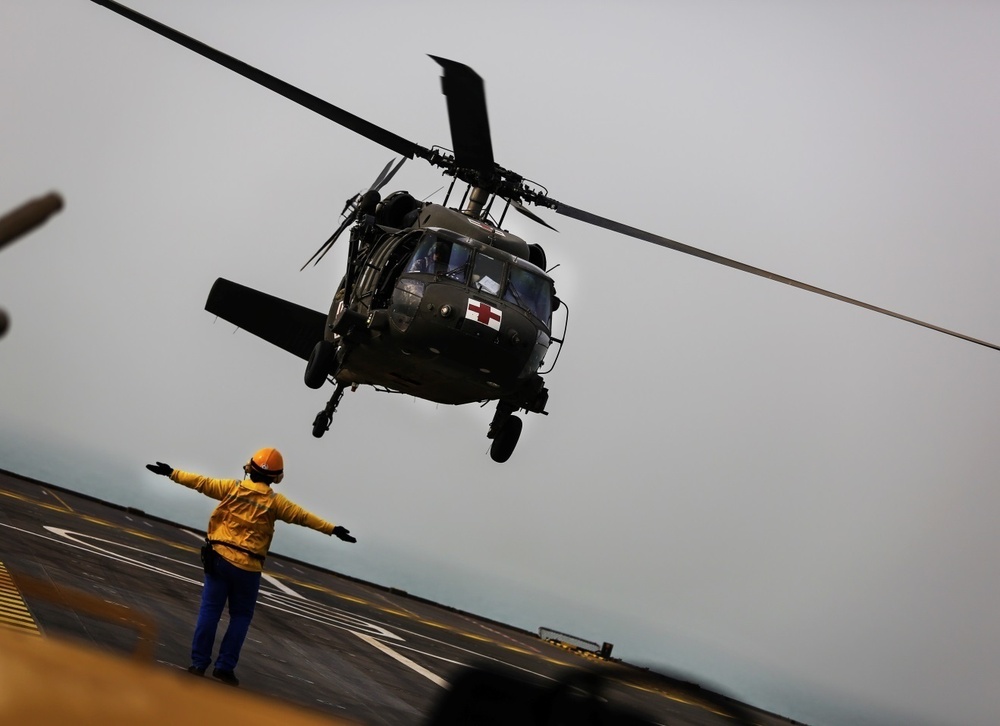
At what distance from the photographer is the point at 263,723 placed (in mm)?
3133

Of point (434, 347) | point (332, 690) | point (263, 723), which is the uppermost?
point (434, 347)

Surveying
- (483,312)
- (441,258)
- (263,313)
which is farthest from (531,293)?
(263,313)

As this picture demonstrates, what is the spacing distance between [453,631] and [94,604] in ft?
68.7

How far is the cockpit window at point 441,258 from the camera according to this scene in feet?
53.0

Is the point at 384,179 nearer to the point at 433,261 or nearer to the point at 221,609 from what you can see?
the point at 433,261

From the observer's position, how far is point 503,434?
18.9m

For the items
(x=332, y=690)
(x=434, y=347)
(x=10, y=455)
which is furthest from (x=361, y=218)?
(x=10, y=455)

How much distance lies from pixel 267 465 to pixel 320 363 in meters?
8.43

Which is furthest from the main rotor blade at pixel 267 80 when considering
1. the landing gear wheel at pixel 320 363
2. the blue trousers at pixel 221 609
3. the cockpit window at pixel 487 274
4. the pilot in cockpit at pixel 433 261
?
the blue trousers at pixel 221 609

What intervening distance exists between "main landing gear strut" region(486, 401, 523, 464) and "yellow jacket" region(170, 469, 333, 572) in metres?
9.31

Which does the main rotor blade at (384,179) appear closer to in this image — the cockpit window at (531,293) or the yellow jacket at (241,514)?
the cockpit window at (531,293)

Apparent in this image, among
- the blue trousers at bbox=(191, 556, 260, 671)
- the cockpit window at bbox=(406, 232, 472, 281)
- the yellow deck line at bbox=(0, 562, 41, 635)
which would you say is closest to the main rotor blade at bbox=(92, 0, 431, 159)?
the cockpit window at bbox=(406, 232, 472, 281)

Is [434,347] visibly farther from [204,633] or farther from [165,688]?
[165,688]

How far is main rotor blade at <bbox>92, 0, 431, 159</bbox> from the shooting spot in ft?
48.2
